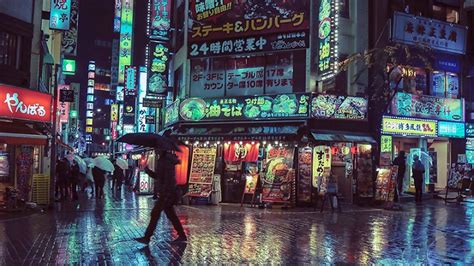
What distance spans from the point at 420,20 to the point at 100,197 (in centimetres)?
1689

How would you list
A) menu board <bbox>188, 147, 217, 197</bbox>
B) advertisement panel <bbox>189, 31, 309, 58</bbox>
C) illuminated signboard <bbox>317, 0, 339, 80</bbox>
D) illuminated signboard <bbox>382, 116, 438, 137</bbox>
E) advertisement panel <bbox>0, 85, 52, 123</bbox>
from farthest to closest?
illuminated signboard <bbox>382, 116, 438, 137</bbox> < advertisement panel <bbox>189, 31, 309, 58</bbox> < menu board <bbox>188, 147, 217, 197</bbox> < illuminated signboard <bbox>317, 0, 339, 80</bbox> < advertisement panel <bbox>0, 85, 52, 123</bbox>

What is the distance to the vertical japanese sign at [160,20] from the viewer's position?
1003 inches

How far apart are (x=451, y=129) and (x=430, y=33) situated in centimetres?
458

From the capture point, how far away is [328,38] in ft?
59.7

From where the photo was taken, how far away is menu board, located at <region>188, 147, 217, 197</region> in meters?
19.3

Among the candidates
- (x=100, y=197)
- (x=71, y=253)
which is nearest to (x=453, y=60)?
(x=100, y=197)

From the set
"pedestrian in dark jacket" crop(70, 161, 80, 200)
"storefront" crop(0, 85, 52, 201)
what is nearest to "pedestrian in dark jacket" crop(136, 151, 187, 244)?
"storefront" crop(0, 85, 52, 201)

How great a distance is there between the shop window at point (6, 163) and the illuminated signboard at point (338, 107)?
38.0 feet

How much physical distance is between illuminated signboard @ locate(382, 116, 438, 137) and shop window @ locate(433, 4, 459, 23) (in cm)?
551

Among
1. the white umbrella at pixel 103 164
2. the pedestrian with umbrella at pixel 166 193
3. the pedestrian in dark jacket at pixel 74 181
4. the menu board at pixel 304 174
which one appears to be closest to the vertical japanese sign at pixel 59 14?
the white umbrella at pixel 103 164

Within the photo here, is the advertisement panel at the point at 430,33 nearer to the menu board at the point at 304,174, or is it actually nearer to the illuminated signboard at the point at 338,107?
the illuminated signboard at the point at 338,107

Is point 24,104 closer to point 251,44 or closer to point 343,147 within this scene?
point 251,44

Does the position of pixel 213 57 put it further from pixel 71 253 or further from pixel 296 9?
pixel 71 253

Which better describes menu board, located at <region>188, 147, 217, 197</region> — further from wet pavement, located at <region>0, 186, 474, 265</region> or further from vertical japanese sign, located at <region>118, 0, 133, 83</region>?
vertical japanese sign, located at <region>118, 0, 133, 83</region>
